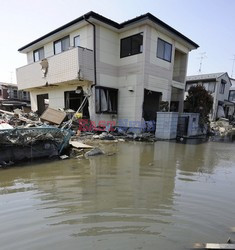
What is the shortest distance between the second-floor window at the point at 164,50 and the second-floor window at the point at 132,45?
4.13 ft

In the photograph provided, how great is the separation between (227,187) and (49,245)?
359cm

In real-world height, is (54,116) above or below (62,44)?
below

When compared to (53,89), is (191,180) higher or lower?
lower

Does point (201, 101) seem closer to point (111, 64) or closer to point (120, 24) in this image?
point (111, 64)

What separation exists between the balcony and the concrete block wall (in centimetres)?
452

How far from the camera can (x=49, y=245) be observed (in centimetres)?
197

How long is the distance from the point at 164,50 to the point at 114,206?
1053cm

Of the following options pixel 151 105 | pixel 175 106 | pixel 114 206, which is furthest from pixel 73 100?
pixel 114 206

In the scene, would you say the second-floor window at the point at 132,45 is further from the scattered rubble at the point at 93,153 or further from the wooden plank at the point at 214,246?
the wooden plank at the point at 214,246

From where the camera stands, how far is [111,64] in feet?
34.3

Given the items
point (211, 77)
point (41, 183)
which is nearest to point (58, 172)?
point (41, 183)

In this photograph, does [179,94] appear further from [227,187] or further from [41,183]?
[41,183]

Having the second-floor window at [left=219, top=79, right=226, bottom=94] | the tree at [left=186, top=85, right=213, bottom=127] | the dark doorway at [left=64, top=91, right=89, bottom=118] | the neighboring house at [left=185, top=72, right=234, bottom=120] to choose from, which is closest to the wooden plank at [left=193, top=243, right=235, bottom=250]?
the dark doorway at [left=64, top=91, right=89, bottom=118]

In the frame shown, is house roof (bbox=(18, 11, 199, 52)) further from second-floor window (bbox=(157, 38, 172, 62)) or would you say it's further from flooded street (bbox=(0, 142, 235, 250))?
flooded street (bbox=(0, 142, 235, 250))
